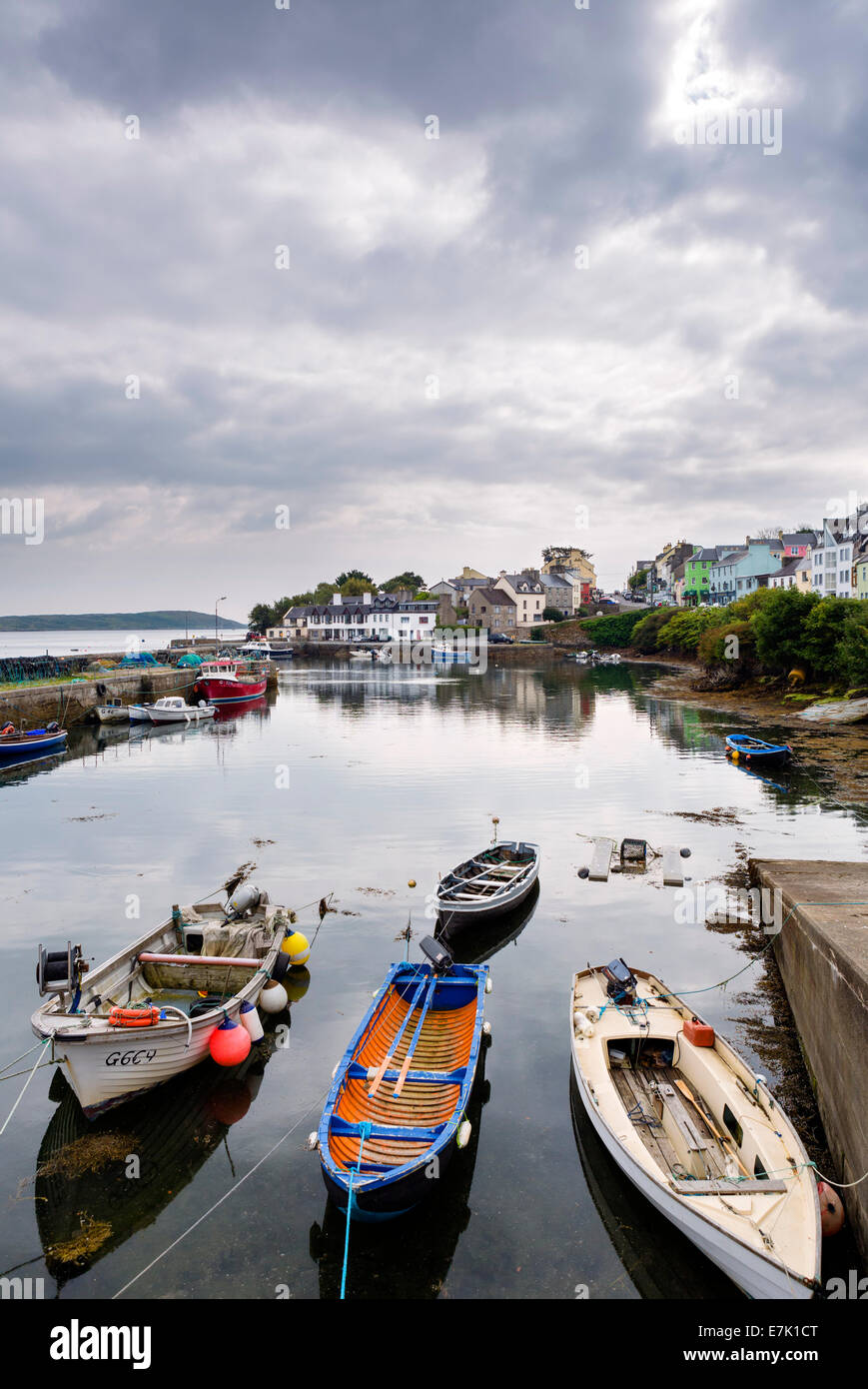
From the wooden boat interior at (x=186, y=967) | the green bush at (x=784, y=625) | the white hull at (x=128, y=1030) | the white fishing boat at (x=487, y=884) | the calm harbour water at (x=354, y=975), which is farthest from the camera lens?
the green bush at (x=784, y=625)

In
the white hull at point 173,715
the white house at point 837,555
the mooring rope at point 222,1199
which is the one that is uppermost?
the white house at point 837,555

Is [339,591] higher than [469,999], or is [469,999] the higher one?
[339,591]

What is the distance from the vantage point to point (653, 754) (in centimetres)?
4222

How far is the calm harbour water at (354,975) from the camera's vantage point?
344 inches

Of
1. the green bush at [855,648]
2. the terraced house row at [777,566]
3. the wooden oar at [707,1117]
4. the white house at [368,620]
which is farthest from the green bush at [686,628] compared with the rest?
the wooden oar at [707,1117]

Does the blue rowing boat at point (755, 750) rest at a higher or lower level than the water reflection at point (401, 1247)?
higher

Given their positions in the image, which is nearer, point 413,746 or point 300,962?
point 300,962

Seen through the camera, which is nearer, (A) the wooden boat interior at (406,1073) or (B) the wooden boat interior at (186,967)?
(A) the wooden boat interior at (406,1073)

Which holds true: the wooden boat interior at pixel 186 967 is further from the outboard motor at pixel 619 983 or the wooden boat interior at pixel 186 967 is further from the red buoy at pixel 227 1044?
the outboard motor at pixel 619 983

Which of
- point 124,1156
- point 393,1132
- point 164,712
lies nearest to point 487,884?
point 393,1132

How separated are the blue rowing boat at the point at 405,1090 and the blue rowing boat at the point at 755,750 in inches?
1074
